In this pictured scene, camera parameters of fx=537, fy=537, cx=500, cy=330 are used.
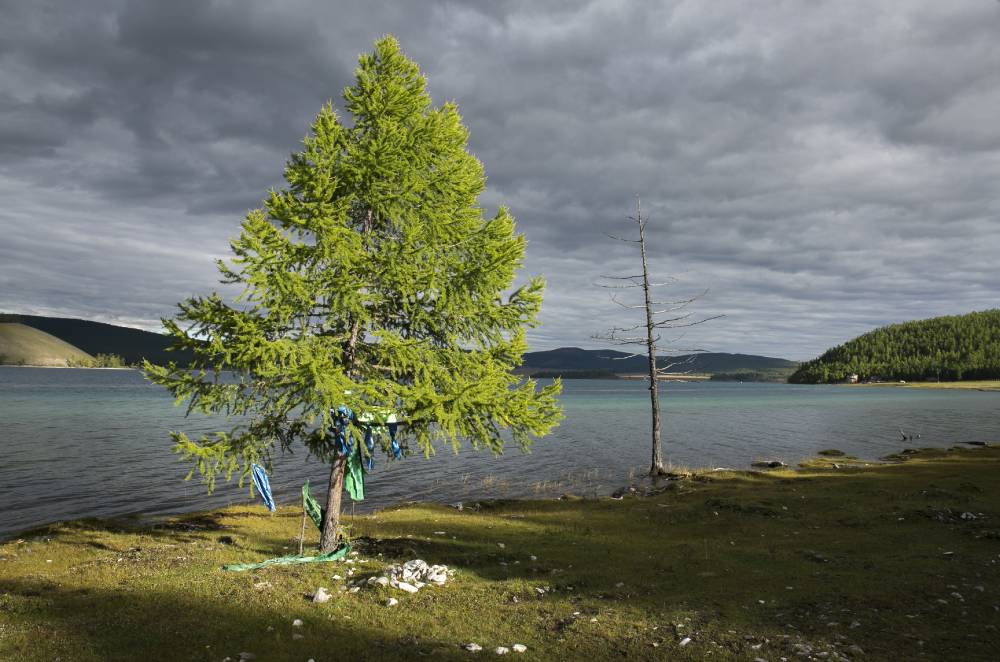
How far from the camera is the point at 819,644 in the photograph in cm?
927

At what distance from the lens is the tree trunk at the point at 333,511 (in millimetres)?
15695

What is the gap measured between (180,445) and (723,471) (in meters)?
31.4

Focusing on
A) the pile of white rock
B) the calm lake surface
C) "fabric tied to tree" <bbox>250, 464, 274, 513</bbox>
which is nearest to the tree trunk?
"fabric tied to tree" <bbox>250, 464, 274, 513</bbox>

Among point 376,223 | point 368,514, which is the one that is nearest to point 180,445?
point 376,223

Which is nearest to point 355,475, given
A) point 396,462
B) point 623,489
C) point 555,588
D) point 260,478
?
point 260,478

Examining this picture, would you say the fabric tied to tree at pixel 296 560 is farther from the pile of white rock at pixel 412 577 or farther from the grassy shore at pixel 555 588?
the pile of white rock at pixel 412 577

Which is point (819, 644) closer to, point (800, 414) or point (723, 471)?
point (723, 471)

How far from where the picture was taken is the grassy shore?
922cm

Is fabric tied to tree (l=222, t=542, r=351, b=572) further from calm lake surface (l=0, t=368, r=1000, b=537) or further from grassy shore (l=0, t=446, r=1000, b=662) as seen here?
calm lake surface (l=0, t=368, r=1000, b=537)

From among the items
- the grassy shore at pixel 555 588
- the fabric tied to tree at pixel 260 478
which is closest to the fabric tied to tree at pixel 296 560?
the grassy shore at pixel 555 588

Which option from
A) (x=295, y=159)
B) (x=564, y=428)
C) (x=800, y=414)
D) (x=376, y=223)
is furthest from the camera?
(x=800, y=414)

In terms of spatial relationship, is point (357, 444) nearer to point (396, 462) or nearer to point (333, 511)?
point (333, 511)

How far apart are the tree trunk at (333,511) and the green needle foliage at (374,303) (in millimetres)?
57

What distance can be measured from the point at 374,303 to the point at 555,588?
895 cm
